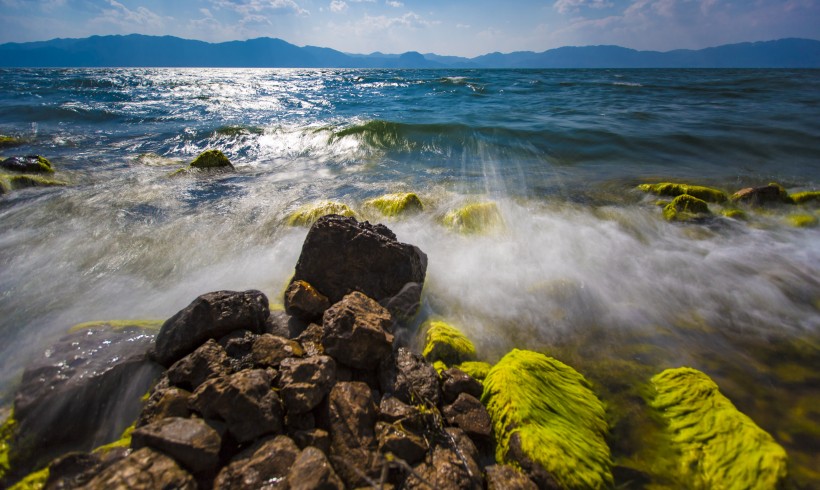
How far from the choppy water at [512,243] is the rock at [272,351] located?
1.70 meters

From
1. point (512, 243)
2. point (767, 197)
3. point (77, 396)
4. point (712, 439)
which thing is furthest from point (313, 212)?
point (767, 197)

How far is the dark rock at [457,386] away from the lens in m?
2.77

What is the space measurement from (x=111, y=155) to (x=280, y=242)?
10.3 metres

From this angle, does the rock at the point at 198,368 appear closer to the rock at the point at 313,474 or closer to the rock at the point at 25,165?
the rock at the point at 313,474

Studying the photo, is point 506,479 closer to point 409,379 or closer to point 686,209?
point 409,379

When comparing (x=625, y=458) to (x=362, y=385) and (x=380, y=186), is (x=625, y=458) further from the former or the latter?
(x=380, y=186)

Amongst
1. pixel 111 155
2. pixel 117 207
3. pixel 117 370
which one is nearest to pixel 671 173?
pixel 117 370

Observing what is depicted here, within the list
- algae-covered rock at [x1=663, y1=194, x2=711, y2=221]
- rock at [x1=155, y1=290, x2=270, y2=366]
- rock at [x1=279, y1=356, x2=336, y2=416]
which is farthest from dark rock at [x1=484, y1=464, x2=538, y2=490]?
algae-covered rock at [x1=663, y1=194, x2=711, y2=221]

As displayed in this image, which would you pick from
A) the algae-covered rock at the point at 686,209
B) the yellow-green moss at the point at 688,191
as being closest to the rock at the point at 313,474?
the algae-covered rock at the point at 686,209

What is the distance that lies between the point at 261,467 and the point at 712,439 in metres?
3.30

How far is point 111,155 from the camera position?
11.8 meters

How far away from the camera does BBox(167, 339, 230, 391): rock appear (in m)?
A: 2.58

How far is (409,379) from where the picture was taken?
2709mm

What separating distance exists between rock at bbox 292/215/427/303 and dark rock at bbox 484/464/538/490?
204cm
